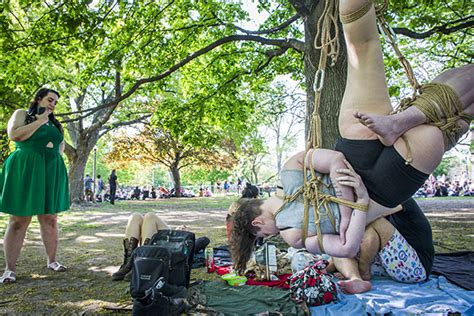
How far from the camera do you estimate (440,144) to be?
1951 millimetres

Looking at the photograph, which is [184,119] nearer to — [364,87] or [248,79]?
[248,79]

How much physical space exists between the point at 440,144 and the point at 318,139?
66cm

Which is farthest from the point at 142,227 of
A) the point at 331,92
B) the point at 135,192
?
the point at 135,192

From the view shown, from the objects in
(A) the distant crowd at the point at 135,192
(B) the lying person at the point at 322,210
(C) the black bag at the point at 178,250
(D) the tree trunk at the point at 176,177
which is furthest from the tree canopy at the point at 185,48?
(D) the tree trunk at the point at 176,177

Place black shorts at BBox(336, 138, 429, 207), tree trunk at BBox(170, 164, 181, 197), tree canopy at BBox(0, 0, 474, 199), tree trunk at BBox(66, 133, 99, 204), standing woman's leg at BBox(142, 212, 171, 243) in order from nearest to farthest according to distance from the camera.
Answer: black shorts at BBox(336, 138, 429, 207), standing woman's leg at BBox(142, 212, 171, 243), tree canopy at BBox(0, 0, 474, 199), tree trunk at BBox(66, 133, 99, 204), tree trunk at BBox(170, 164, 181, 197)

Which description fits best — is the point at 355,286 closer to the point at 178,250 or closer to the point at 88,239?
the point at 178,250

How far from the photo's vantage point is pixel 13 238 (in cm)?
418

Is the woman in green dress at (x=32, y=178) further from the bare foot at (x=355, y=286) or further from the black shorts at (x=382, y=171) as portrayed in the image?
the black shorts at (x=382, y=171)

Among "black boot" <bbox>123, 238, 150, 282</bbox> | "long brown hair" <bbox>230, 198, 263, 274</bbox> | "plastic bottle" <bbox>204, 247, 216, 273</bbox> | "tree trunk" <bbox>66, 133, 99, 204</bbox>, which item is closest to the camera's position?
"long brown hair" <bbox>230, 198, 263, 274</bbox>

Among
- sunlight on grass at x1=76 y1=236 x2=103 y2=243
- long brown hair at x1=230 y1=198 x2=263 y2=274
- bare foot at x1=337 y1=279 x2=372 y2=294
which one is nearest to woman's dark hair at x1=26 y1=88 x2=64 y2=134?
long brown hair at x1=230 y1=198 x2=263 y2=274

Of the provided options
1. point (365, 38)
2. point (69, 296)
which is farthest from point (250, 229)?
point (69, 296)

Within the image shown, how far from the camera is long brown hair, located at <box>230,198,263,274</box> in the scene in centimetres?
274

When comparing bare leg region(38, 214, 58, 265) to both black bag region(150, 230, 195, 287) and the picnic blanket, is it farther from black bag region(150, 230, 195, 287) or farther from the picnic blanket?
the picnic blanket

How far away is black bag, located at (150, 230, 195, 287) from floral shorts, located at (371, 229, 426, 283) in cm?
193
